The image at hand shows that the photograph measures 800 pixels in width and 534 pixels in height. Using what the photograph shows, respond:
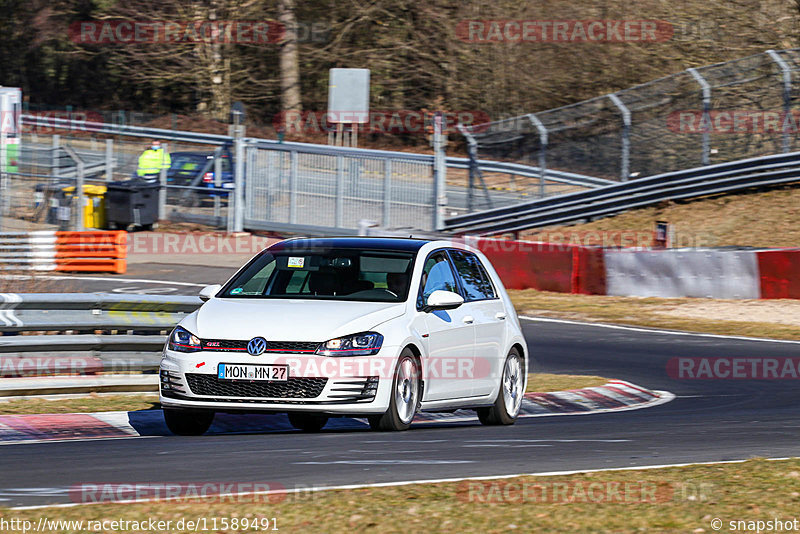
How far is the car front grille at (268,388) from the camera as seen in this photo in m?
8.52

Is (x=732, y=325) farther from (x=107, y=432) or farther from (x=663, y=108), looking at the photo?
(x=107, y=432)

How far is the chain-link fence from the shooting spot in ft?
89.7

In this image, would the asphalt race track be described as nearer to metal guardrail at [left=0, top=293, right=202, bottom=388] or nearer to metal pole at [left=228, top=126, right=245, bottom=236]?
metal guardrail at [left=0, top=293, right=202, bottom=388]

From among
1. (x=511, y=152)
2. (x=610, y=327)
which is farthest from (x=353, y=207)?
(x=610, y=327)

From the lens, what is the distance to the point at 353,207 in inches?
1219

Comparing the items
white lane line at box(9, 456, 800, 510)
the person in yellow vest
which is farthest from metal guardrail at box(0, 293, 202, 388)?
the person in yellow vest

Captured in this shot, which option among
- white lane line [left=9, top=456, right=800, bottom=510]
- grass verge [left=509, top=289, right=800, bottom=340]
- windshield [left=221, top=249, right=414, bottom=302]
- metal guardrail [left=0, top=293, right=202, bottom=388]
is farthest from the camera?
grass verge [left=509, top=289, right=800, bottom=340]

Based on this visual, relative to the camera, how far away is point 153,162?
32.8 meters

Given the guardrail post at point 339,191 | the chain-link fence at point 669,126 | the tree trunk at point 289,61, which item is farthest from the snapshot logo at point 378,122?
the chain-link fence at point 669,126

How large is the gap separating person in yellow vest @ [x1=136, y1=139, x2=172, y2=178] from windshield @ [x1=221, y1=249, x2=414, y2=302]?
23.4 m

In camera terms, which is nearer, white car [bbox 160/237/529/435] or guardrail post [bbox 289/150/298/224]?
white car [bbox 160/237/529/435]
